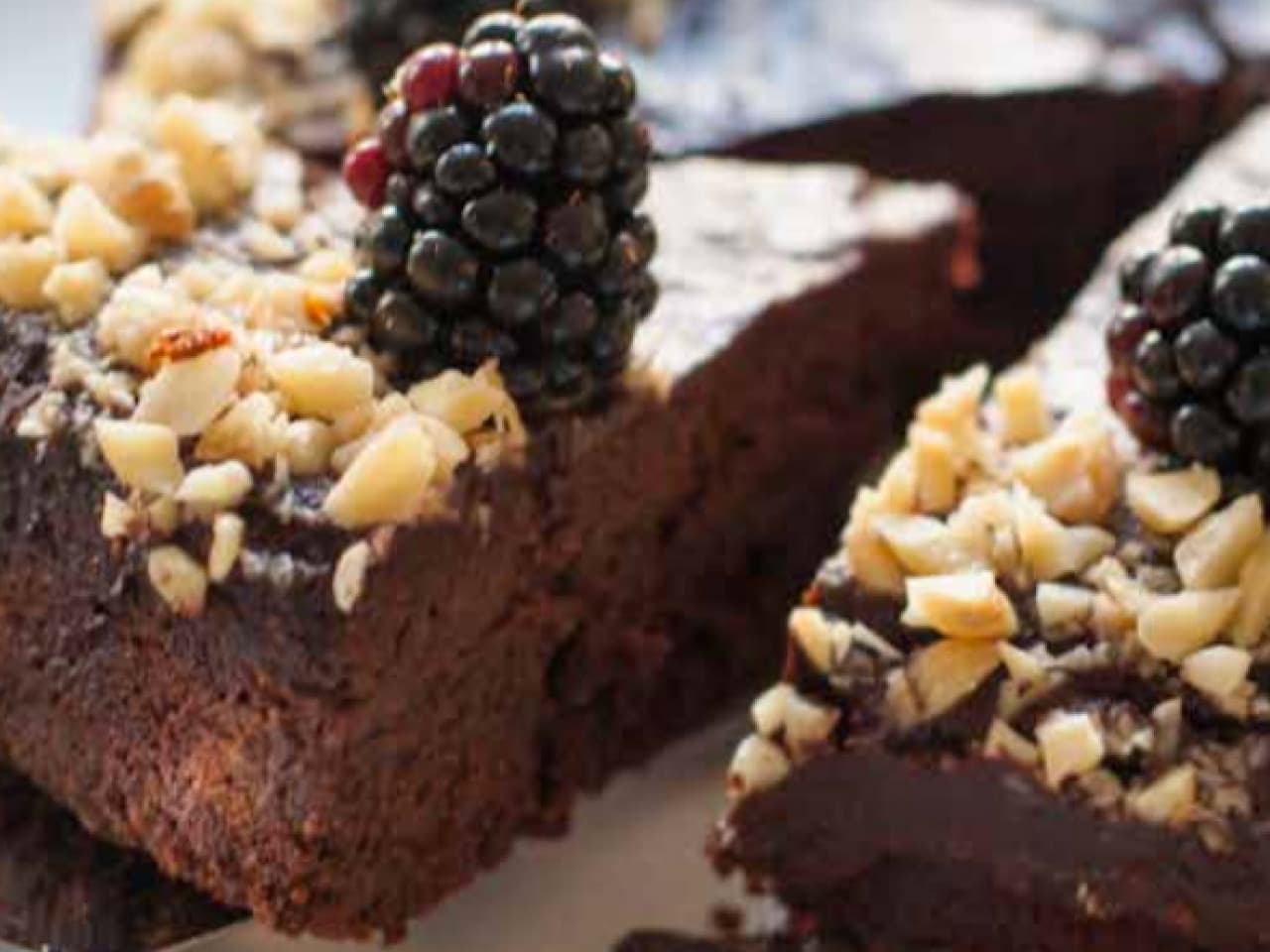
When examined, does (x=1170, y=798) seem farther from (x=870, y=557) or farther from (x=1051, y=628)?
(x=870, y=557)

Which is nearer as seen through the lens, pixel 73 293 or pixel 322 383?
pixel 322 383

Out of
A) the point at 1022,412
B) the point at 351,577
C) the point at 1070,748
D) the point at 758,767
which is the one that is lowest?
the point at 758,767

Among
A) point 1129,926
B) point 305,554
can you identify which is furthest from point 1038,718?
point 305,554

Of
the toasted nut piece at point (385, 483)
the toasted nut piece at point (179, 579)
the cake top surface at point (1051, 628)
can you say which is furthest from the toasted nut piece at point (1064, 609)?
the toasted nut piece at point (179, 579)

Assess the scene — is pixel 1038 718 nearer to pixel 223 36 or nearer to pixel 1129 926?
pixel 1129 926

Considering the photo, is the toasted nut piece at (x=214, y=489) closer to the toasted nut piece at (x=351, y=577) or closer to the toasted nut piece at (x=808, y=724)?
the toasted nut piece at (x=351, y=577)

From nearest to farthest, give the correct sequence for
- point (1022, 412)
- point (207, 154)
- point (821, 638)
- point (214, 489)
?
point (214, 489), point (821, 638), point (1022, 412), point (207, 154)

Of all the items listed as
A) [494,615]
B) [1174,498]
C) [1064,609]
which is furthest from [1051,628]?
[494,615]
